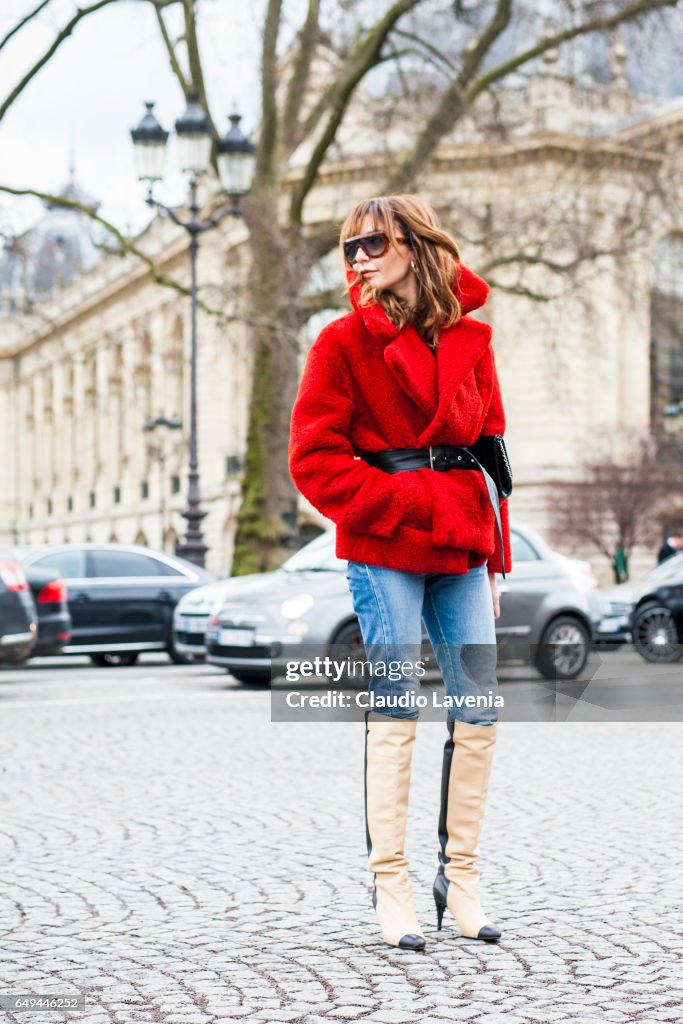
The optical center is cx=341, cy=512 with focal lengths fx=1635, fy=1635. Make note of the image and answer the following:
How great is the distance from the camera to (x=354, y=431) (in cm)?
429

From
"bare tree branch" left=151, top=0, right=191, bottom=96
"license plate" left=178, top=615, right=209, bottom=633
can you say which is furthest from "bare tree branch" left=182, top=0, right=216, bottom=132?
"license plate" left=178, top=615, right=209, bottom=633

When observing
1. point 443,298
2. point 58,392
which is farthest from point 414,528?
point 58,392

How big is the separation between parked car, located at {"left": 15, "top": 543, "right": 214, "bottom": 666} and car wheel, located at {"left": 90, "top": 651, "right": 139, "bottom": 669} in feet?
1.86

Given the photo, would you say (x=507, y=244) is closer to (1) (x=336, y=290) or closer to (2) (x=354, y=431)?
(1) (x=336, y=290)

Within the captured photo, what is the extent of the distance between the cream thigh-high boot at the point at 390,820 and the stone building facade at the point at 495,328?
1947 centimetres

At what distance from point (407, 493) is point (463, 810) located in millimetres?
860

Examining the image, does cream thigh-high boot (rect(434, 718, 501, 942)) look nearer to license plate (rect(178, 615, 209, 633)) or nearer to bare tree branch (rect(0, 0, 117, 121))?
license plate (rect(178, 615, 209, 633))

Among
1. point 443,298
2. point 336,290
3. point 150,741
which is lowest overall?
point 150,741

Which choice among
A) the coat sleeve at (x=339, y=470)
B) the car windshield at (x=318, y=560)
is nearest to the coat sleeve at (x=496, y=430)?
the coat sleeve at (x=339, y=470)

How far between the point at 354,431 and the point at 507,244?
22444mm

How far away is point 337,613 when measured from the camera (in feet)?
43.4

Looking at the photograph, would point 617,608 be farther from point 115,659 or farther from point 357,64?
point 357,64

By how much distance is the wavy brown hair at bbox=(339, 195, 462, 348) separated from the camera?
14.1ft

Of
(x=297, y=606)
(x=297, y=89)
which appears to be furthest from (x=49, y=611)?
(x=297, y=89)
